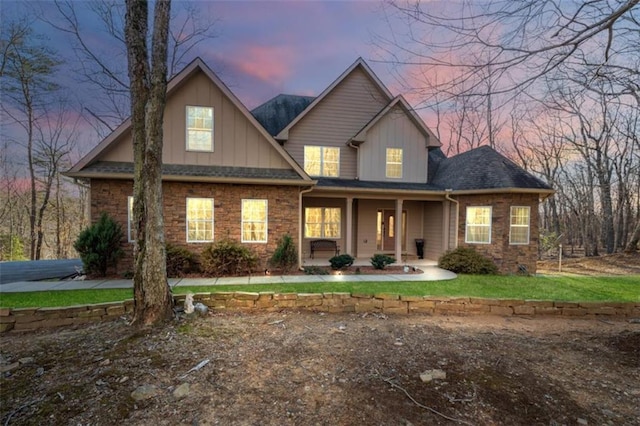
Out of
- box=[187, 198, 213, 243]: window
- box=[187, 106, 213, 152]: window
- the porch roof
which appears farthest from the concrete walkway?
box=[187, 106, 213, 152]: window

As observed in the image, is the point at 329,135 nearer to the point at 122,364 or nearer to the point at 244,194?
the point at 244,194

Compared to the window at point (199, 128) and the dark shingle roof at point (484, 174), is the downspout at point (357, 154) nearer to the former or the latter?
the dark shingle roof at point (484, 174)

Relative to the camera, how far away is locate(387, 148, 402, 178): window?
513 inches

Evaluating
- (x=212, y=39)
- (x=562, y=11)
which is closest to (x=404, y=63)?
(x=562, y=11)

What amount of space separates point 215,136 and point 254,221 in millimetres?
3207

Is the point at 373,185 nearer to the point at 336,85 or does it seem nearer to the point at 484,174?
the point at 484,174

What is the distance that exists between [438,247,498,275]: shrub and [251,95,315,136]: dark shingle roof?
30.7 ft

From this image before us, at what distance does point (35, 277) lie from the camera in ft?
28.5

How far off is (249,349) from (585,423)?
3.75 meters

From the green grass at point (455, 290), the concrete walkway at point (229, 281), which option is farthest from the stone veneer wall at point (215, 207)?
the green grass at point (455, 290)

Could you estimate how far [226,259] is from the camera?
9172 mm

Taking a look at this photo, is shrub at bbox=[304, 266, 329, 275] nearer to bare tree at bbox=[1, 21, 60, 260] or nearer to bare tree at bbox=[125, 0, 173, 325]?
bare tree at bbox=[125, 0, 173, 325]

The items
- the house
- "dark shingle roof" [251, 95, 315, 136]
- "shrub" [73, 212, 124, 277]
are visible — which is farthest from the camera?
"dark shingle roof" [251, 95, 315, 136]

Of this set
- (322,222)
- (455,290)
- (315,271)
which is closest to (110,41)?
(322,222)
